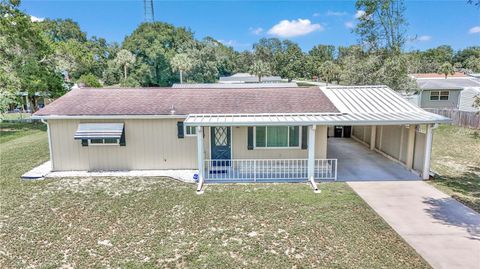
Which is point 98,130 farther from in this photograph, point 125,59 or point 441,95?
point 125,59

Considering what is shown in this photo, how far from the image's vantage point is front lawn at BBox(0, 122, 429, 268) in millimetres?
6543

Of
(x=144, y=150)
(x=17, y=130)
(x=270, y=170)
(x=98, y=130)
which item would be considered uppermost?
(x=98, y=130)

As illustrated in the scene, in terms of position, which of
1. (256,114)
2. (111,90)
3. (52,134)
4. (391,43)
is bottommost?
(52,134)

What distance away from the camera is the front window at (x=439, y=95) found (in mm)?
31316

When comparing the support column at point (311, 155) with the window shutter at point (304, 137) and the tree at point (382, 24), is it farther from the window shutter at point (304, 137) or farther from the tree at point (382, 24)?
the tree at point (382, 24)

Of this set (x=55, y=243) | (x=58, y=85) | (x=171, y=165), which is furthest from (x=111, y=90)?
(x=58, y=85)

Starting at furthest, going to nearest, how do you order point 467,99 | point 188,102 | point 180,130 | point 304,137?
point 467,99 < point 188,102 < point 180,130 < point 304,137

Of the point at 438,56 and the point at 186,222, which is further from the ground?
the point at 438,56

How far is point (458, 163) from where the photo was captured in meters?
14.5

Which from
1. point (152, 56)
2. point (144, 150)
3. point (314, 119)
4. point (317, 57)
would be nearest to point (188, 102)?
point (144, 150)

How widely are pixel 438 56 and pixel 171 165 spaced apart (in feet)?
304

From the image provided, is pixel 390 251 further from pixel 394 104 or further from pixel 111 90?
pixel 111 90

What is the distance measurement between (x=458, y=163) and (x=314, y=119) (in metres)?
8.63

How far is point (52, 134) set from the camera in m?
12.8
